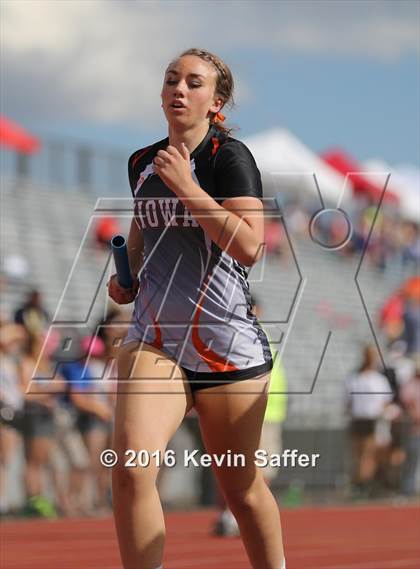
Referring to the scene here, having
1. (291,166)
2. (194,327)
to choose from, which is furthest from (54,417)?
(291,166)

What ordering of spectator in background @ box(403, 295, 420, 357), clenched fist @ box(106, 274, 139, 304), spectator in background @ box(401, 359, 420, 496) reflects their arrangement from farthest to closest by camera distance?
1. spectator in background @ box(403, 295, 420, 357)
2. spectator in background @ box(401, 359, 420, 496)
3. clenched fist @ box(106, 274, 139, 304)

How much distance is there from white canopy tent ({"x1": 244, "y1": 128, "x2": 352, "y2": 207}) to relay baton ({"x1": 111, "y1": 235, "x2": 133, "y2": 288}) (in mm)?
22947

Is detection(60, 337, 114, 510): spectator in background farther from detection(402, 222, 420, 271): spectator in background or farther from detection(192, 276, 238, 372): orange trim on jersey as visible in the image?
detection(402, 222, 420, 271): spectator in background

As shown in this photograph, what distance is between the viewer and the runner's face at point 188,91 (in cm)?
530

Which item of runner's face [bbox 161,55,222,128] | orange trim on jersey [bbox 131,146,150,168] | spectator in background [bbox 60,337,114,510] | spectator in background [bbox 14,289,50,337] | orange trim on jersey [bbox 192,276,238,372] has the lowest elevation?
spectator in background [bbox 60,337,114,510]

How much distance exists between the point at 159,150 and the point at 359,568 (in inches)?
167

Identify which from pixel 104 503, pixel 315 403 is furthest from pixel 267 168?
pixel 104 503

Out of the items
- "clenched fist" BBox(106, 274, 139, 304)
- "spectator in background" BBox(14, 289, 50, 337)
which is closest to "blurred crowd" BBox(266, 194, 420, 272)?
"spectator in background" BBox(14, 289, 50, 337)

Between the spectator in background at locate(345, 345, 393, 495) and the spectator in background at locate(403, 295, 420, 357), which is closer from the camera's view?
the spectator in background at locate(345, 345, 393, 495)

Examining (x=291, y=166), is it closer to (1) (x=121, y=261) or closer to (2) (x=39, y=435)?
(2) (x=39, y=435)

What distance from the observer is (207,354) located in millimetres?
5289

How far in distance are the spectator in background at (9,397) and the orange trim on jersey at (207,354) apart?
7222 mm

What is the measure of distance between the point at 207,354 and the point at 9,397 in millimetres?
7758

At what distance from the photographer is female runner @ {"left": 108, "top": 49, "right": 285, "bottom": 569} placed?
199 inches
